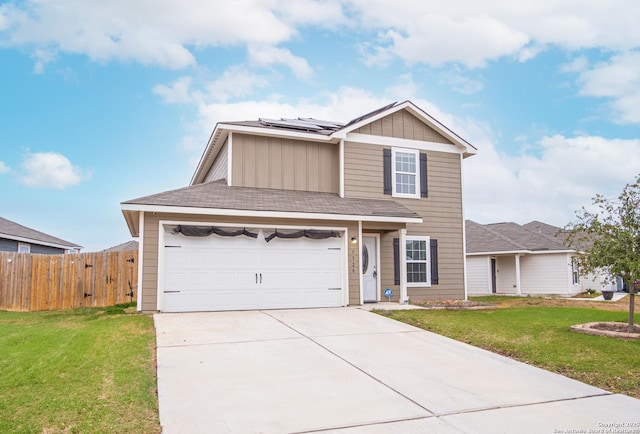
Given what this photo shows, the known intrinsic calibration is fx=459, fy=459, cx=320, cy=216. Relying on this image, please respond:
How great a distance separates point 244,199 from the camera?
11.9 meters

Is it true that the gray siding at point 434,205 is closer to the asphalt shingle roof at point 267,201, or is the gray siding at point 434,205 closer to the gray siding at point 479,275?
the asphalt shingle roof at point 267,201

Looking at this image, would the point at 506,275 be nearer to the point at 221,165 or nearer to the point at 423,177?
the point at 423,177

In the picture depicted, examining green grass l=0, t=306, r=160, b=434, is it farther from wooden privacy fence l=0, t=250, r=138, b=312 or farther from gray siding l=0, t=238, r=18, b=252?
gray siding l=0, t=238, r=18, b=252

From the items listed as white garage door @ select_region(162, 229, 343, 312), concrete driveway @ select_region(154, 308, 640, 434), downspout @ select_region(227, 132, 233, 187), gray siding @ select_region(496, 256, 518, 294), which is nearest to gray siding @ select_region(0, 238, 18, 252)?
downspout @ select_region(227, 132, 233, 187)

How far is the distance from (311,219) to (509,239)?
15.6m

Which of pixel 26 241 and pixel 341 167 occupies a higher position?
pixel 341 167

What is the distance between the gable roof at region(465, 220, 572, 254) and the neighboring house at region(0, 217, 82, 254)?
816 inches

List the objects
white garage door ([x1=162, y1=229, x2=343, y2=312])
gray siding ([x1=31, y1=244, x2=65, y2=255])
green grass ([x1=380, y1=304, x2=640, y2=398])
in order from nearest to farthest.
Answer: green grass ([x1=380, y1=304, x2=640, y2=398]) → white garage door ([x1=162, y1=229, x2=343, y2=312]) → gray siding ([x1=31, y1=244, x2=65, y2=255])

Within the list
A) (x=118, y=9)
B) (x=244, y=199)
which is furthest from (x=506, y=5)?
(x=118, y=9)

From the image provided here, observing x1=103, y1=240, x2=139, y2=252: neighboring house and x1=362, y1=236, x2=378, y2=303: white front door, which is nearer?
x1=362, y1=236, x2=378, y2=303: white front door

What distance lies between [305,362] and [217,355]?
4.35ft

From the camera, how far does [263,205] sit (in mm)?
11625

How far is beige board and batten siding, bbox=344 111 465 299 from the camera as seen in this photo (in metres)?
14.0

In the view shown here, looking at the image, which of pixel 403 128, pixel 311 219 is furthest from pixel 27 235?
pixel 403 128
